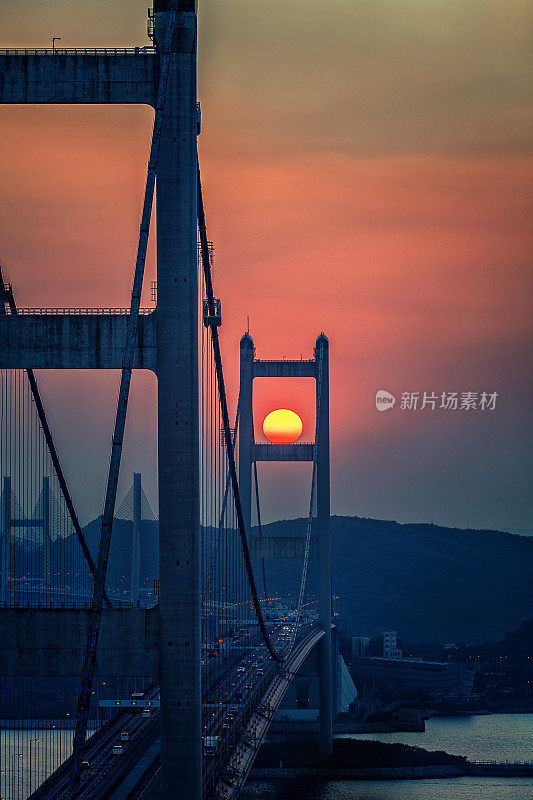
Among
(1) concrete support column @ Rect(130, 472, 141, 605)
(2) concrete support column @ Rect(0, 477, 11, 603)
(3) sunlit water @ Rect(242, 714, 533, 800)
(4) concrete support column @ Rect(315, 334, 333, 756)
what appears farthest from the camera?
(1) concrete support column @ Rect(130, 472, 141, 605)

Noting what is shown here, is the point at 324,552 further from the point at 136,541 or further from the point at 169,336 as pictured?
the point at 169,336

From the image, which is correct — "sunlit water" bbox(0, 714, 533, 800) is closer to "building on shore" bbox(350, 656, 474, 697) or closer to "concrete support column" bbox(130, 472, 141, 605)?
"concrete support column" bbox(130, 472, 141, 605)

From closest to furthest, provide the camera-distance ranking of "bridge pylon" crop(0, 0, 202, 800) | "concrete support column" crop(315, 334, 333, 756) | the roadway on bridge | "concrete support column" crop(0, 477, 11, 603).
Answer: "bridge pylon" crop(0, 0, 202, 800) < the roadway on bridge < "concrete support column" crop(315, 334, 333, 756) < "concrete support column" crop(0, 477, 11, 603)

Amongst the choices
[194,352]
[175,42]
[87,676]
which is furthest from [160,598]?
[175,42]

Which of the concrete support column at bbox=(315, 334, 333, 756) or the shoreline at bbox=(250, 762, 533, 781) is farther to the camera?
the concrete support column at bbox=(315, 334, 333, 756)

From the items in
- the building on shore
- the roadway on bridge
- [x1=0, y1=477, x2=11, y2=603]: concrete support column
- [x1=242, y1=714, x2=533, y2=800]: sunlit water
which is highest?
[x1=0, y1=477, x2=11, y2=603]: concrete support column

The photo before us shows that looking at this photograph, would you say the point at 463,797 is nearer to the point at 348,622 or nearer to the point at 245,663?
the point at 245,663

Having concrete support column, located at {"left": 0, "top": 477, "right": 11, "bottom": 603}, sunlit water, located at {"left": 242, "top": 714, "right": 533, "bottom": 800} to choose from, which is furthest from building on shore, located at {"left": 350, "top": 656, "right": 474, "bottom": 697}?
concrete support column, located at {"left": 0, "top": 477, "right": 11, "bottom": 603}
